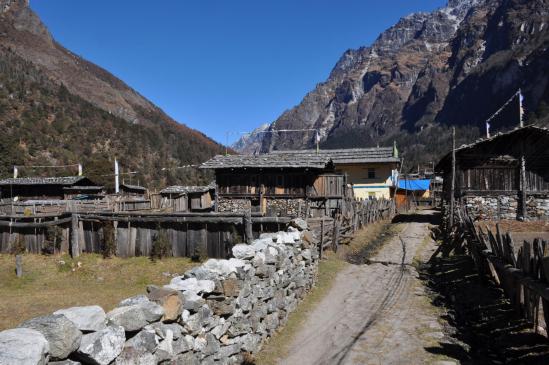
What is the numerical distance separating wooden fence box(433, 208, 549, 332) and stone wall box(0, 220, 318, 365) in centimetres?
453

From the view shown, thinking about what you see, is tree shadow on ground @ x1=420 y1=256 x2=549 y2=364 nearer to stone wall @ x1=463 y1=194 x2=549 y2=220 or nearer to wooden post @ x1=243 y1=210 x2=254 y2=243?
wooden post @ x1=243 y1=210 x2=254 y2=243

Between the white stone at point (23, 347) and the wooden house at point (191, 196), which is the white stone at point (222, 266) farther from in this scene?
the wooden house at point (191, 196)

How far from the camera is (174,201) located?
127 feet

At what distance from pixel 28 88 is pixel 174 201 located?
62.1 metres

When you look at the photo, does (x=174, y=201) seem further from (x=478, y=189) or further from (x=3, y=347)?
(x=3, y=347)

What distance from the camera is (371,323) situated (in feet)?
29.3

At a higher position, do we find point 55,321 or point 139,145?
point 139,145

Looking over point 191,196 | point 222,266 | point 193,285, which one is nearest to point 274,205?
point 191,196

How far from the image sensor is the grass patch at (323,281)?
25.2ft

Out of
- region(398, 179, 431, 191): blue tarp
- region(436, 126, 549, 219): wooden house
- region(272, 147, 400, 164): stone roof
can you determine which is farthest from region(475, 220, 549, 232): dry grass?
region(398, 179, 431, 191): blue tarp

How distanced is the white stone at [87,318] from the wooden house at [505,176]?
2610 centimetres

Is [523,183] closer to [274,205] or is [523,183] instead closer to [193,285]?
[274,205]

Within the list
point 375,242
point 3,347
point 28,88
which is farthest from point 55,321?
point 28,88

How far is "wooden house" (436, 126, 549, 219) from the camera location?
1035 inches
